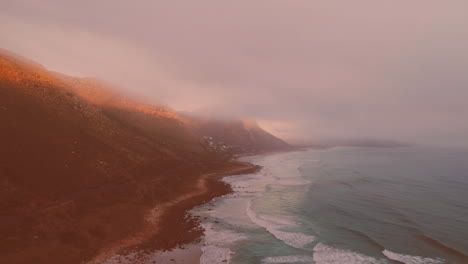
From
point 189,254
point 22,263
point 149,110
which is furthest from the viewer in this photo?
point 149,110

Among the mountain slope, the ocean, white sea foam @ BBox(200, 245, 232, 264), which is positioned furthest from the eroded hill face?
the ocean

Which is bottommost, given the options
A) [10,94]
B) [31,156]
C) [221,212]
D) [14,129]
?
[221,212]

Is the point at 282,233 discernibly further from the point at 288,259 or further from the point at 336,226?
the point at 336,226

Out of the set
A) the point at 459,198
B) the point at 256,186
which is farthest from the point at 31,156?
the point at 459,198

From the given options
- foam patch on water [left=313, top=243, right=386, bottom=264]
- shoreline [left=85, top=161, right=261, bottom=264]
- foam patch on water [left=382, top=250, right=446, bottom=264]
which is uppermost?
foam patch on water [left=382, top=250, right=446, bottom=264]

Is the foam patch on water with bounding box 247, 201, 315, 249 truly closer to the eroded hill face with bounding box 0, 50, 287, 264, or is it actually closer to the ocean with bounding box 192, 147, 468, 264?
the ocean with bounding box 192, 147, 468, 264

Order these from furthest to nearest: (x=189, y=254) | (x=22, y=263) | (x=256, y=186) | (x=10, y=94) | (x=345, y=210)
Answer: (x=256, y=186)
(x=10, y=94)
(x=345, y=210)
(x=189, y=254)
(x=22, y=263)

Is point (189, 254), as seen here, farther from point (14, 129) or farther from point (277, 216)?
point (14, 129)
